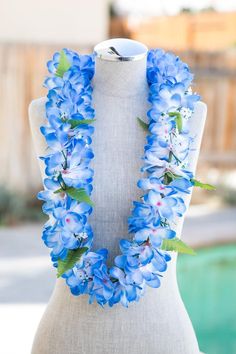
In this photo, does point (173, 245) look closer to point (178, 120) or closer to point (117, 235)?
point (117, 235)

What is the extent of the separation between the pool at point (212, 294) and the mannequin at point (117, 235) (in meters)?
2.24

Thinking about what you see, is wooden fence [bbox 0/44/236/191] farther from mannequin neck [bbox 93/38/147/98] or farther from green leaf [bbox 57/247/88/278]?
green leaf [bbox 57/247/88/278]

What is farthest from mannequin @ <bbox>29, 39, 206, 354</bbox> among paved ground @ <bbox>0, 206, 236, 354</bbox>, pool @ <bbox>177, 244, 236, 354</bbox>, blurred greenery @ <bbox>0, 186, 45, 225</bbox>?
blurred greenery @ <bbox>0, 186, 45, 225</bbox>

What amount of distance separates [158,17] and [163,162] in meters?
10.3

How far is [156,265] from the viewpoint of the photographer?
5.48ft

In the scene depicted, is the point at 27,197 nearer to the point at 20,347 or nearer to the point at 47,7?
the point at 47,7

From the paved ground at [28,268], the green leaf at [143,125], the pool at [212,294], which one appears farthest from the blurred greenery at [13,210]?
the green leaf at [143,125]

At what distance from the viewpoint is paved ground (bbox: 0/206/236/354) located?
335 cm

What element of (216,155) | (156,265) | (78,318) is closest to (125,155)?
(156,265)

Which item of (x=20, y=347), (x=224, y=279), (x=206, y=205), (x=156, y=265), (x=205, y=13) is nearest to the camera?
(x=156, y=265)

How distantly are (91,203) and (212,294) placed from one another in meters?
3.33

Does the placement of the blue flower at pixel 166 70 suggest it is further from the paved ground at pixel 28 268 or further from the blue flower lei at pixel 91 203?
the paved ground at pixel 28 268

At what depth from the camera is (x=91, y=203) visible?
1631 millimetres

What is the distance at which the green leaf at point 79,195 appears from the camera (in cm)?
163
